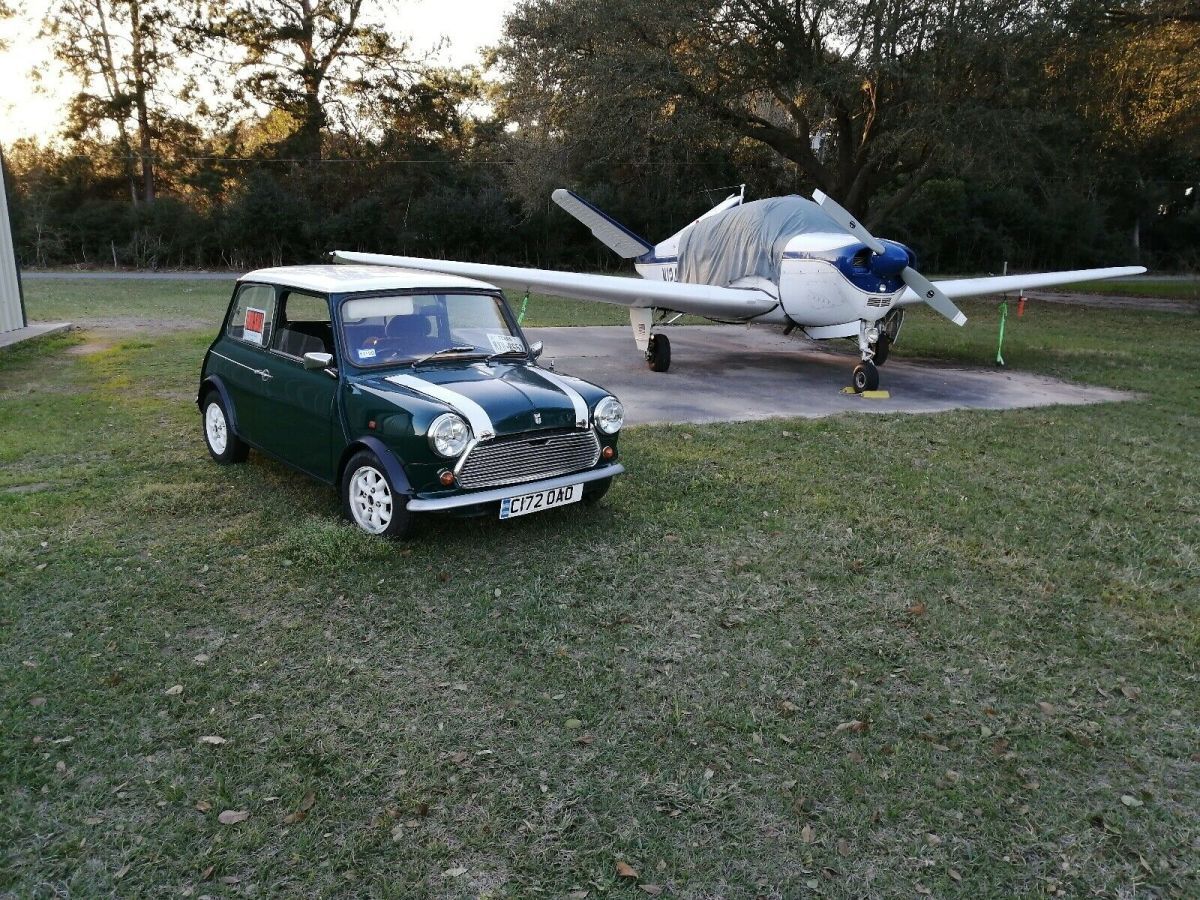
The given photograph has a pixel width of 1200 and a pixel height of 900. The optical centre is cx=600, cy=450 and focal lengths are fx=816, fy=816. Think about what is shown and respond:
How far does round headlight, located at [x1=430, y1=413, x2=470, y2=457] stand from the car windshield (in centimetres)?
99

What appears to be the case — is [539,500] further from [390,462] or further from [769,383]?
[769,383]

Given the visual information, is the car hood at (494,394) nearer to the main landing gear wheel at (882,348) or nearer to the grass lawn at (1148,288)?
the main landing gear wheel at (882,348)

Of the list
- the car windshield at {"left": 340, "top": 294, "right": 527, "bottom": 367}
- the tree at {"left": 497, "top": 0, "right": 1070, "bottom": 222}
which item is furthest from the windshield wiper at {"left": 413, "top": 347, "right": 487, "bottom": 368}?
the tree at {"left": 497, "top": 0, "right": 1070, "bottom": 222}

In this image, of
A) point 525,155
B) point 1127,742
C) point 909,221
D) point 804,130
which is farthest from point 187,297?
point 909,221

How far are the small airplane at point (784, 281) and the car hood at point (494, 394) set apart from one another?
5.27 meters

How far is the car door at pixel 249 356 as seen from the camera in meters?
6.27

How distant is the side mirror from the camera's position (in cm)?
550

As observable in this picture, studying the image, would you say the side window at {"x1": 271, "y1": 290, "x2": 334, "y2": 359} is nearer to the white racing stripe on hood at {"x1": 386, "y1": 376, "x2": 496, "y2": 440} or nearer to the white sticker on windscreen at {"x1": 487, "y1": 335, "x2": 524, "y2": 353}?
the white racing stripe on hood at {"x1": 386, "y1": 376, "x2": 496, "y2": 440}

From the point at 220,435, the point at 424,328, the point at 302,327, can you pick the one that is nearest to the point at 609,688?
the point at 424,328

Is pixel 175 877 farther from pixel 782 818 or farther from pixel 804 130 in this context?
pixel 804 130

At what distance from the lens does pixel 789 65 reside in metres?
20.5

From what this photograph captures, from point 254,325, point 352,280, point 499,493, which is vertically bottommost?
point 499,493

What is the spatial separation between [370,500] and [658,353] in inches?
298

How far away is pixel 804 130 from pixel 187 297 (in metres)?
17.8
